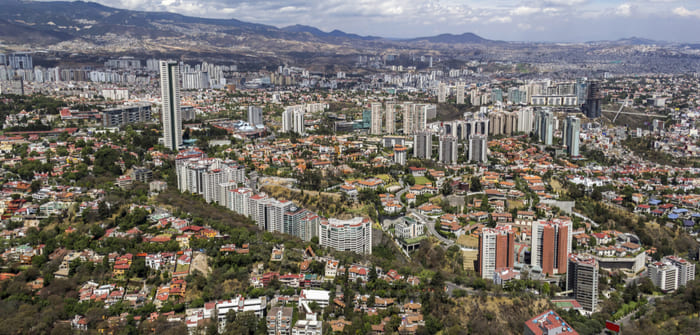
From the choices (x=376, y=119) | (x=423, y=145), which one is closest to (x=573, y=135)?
(x=423, y=145)

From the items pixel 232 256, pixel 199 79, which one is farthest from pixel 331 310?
pixel 199 79

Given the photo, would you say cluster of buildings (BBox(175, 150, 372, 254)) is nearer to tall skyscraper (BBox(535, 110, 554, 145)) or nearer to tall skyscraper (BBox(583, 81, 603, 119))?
tall skyscraper (BBox(535, 110, 554, 145))

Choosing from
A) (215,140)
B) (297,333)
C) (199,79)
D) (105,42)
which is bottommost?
(297,333)

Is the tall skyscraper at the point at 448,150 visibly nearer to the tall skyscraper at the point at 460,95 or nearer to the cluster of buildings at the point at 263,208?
the cluster of buildings at the point at 263,208

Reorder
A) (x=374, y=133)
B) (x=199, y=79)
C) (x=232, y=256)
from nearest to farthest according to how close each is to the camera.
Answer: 1. (x=232, y=256)
2. (x=374, y=133)
3. (x=199, y=79)

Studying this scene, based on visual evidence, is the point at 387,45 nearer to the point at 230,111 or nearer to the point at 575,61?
the point at 575,61

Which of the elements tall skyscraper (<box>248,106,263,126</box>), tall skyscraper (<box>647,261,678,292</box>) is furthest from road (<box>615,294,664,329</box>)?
tall skyscraper (<box>248,106,263,126</box>)

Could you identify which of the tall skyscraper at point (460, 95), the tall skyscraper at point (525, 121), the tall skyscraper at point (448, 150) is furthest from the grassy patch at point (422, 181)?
the tall skyscraper at point (460, 95)
